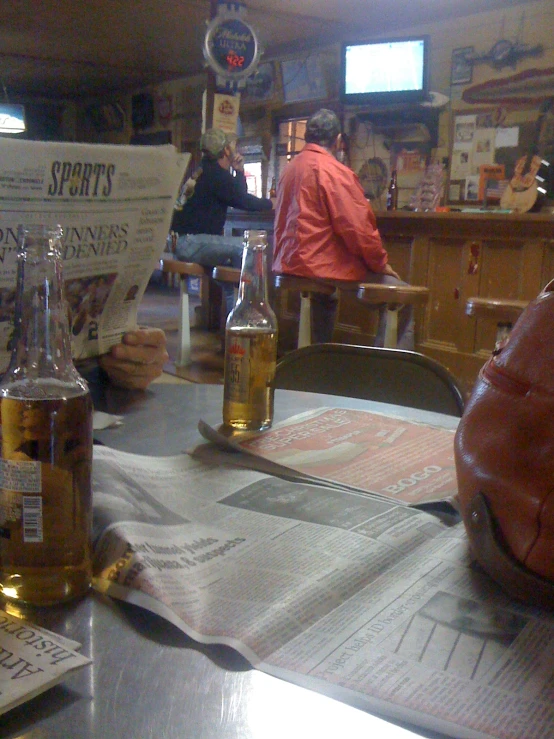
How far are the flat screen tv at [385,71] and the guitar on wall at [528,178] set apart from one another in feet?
2.62

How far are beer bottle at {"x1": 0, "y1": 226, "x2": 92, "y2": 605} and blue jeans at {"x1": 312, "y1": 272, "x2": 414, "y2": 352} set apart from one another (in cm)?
291

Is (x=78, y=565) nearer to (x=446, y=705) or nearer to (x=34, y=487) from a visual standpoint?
(x=34, y=487)

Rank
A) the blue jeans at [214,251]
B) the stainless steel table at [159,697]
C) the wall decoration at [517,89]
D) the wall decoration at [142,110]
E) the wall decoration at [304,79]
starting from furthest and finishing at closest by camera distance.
Answer: the wall decoration at [142,110]
the wall decoration at [304,79]
the blue jeans at [214,251]
the wall decoration at [517,89]
the stainless steel table at [159,697]

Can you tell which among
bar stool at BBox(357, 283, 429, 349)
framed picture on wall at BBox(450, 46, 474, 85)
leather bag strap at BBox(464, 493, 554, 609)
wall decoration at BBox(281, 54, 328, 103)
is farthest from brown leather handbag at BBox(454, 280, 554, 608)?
wall decoration at BBox(281, 54, 328, 103)

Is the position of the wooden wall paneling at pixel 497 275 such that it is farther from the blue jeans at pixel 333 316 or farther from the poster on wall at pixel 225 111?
the poster on wall at pixel 225 111

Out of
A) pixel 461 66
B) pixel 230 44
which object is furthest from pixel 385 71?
pixel 230 44

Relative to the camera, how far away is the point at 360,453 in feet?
2.48

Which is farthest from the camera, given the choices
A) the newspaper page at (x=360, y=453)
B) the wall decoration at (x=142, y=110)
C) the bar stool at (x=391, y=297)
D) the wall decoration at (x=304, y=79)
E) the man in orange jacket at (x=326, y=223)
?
the wall decoration at (x=142, y=110)

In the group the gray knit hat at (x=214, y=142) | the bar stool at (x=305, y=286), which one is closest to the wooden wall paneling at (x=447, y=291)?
the bar stool at (x=305, y=286)

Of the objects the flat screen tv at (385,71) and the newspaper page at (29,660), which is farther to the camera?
the flat screen tv at (385,71)

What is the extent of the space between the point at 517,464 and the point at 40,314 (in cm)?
31

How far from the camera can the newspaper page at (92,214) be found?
72 centimetres

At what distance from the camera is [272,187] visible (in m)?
5.70

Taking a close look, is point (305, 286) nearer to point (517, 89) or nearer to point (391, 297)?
point (391, 297)
